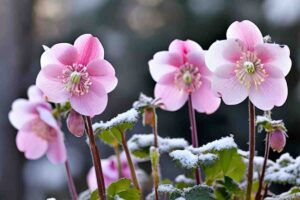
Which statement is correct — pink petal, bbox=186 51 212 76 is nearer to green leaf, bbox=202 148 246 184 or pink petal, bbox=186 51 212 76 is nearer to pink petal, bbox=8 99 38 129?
green leaf, bbox=202 148 246 184

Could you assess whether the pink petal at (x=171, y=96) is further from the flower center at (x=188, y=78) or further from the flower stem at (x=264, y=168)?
the flower stem at (x=264, y=168)

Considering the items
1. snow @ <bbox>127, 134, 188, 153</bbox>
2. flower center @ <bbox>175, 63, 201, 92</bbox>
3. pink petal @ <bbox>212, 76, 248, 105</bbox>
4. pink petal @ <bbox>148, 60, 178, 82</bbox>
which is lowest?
snow @ <bbox>127, 134, 188, 153</bbox>

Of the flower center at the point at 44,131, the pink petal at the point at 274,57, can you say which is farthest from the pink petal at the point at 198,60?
the flower center at the point at 44,131

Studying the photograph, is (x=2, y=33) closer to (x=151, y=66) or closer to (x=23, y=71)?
(x=23, y=71)

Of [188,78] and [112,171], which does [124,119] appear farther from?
[112,171]

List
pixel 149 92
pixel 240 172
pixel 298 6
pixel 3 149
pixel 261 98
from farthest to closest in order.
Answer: pixel 149 92 < pixel 298 6 < pixel 3 149 < pixel 240 172 < pixel 261 98

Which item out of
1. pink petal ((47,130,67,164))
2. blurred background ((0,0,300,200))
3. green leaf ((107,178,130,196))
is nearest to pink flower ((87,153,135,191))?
pink petal ((47,130,67,164))

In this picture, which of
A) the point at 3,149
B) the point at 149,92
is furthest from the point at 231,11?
the point at 3,149
